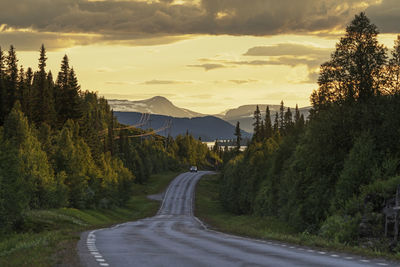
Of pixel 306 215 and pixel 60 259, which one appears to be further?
pixel 306 215

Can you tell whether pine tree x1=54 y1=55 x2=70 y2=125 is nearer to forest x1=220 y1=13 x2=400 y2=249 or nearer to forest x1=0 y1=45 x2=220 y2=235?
forest x1=0 y1=45 x2=220 y2=235

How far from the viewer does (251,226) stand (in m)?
65.8

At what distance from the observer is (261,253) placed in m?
22.6

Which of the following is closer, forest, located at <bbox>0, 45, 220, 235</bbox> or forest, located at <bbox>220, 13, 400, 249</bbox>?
forest, located at <bbox>220, 13, 400, 249</bbox>

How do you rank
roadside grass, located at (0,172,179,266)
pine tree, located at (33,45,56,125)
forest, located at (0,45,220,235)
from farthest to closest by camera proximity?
1. pine tree, located at (33,45,56,125)
2. forest, located at (0,45,220,235)
3. roadside grass, located at (0,172,179,266)

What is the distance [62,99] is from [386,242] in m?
107

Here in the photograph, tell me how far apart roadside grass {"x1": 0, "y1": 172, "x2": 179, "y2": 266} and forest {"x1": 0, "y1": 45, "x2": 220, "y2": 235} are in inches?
85.2

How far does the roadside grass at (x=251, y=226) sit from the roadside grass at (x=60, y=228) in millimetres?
10717

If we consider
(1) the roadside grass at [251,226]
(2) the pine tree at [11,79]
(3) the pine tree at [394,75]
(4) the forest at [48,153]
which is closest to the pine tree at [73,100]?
(4) the forest at [48,153]

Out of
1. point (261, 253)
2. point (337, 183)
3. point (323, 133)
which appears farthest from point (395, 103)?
point (261, 253)

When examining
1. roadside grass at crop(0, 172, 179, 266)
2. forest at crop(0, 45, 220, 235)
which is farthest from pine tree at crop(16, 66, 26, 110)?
roadside grass at crop(0, 172, 179, 266)

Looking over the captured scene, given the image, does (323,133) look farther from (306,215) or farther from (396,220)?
(396,220)

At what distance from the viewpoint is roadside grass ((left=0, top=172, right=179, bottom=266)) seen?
2186 cm

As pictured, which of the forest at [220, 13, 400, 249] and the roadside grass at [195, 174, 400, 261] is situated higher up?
the forest at [220, 13, 400, 249]
